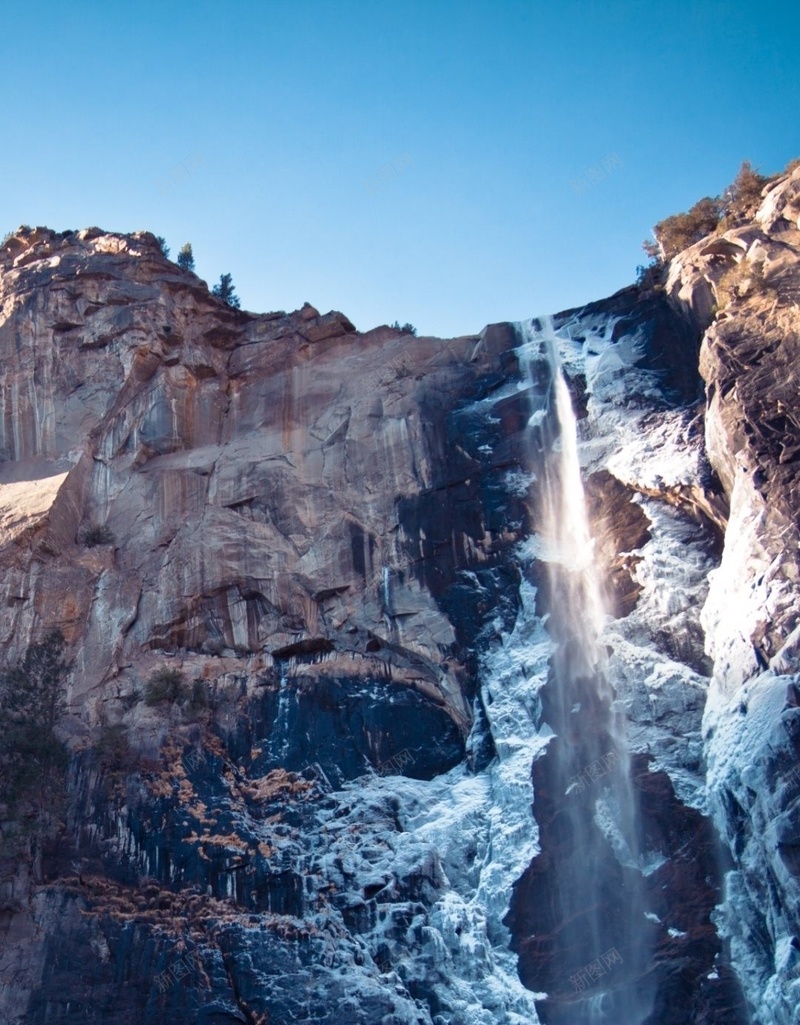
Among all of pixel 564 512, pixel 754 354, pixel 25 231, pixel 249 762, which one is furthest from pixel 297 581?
pixel 25 231

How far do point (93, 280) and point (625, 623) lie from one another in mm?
22486

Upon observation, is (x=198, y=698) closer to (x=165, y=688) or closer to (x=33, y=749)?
(x=165, y=688)

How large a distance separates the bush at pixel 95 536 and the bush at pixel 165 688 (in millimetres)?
5457

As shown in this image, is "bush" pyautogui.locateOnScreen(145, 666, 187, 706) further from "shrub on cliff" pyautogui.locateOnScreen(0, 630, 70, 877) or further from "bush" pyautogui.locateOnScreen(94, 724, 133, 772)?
"shrub on cliff" pyautogui.locateOnScreen(0, 630, 70, 877)

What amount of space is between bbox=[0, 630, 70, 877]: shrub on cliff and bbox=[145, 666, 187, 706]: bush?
2222 mm

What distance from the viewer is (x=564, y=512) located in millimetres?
30125

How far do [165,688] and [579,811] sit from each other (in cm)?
1116

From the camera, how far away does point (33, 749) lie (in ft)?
84.1

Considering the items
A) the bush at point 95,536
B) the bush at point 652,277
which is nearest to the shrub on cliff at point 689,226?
the bush at point 652,277

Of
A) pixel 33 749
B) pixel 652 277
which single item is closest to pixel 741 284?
pixel 652 277

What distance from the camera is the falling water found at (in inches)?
828

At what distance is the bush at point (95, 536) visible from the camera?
3228 cm

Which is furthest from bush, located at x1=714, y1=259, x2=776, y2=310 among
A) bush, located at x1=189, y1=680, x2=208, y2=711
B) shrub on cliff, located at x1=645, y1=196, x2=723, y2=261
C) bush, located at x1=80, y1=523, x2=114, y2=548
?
bush, located at x1=80, y1=523, x2=114, y2=548

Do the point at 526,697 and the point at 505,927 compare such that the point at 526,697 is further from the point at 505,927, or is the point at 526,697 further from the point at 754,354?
the point at 754,354
